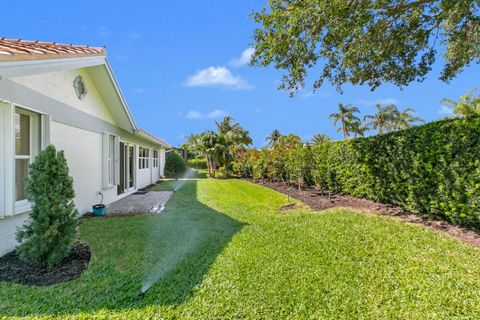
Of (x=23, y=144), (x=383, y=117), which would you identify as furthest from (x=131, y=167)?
(x=383, y=117)

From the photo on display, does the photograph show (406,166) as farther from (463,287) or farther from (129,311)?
(129,311)

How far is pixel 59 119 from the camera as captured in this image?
20.7 feet

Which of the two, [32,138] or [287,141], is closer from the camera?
[32,138]

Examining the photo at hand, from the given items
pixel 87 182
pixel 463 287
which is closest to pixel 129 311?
pixel 463 287

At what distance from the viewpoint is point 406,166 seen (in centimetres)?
725

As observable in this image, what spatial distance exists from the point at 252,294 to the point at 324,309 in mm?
885

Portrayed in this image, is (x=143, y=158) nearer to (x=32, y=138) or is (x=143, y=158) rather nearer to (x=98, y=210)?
A: (x=98, y=210)

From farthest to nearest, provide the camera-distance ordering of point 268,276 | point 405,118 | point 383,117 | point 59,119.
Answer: point 383,117 < point 405,118 < point 59,119 < point 268,276

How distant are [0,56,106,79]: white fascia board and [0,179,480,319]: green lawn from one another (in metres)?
2.95

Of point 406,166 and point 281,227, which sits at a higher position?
point 406,166

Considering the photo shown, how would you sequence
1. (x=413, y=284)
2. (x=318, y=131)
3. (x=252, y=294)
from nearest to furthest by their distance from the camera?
(x=252, y=294)
(x=413, y=284)
(x=318, y=131)

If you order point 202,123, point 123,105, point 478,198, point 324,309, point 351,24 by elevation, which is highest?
point 202,123

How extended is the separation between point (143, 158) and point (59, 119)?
10.2 metres

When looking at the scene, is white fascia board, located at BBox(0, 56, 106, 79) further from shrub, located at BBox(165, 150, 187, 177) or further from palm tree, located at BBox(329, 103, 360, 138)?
palm tree, located at BBox(329, 103, 360, 138)
